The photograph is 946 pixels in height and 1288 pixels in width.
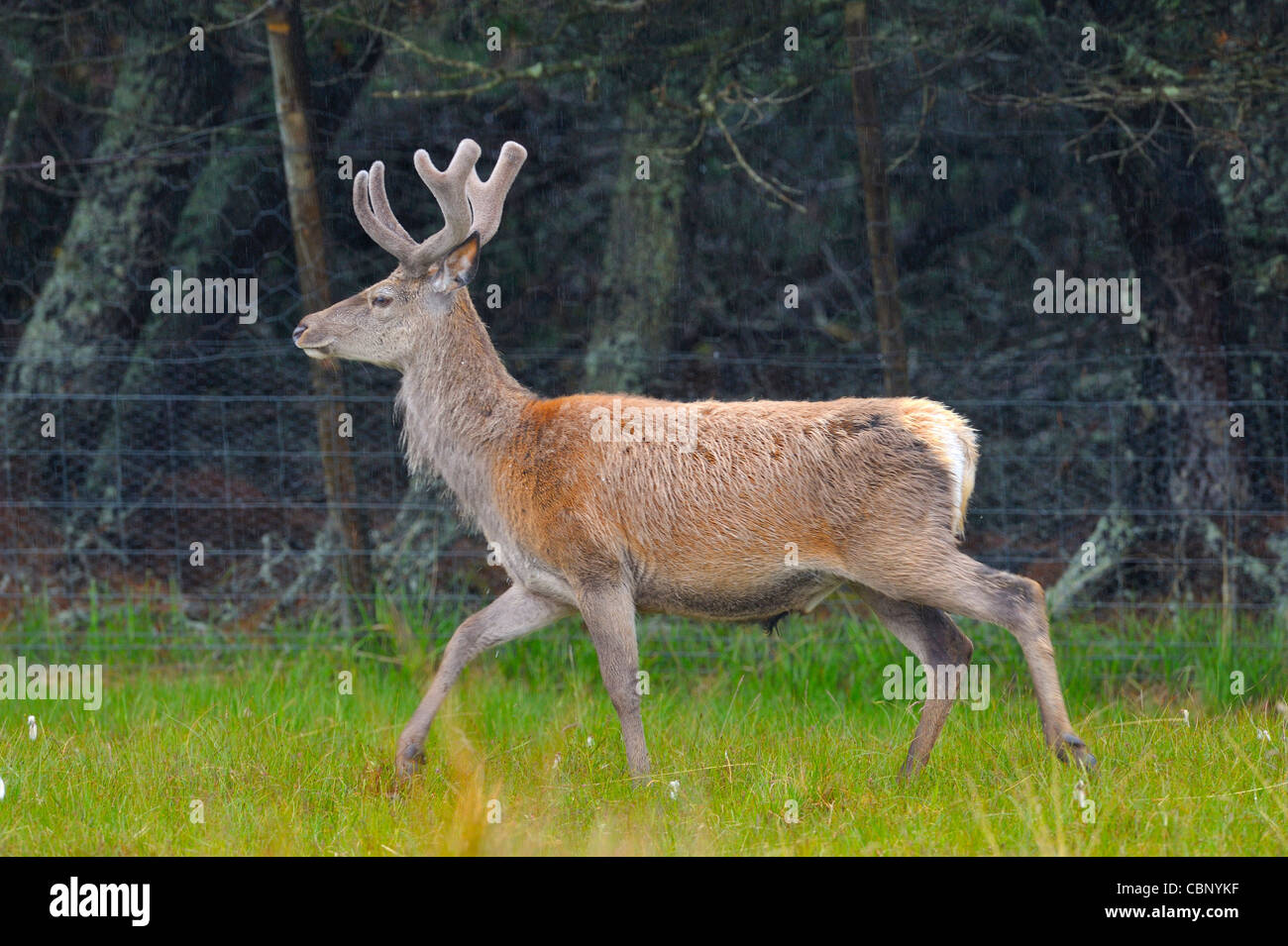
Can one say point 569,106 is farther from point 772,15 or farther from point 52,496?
point 52,496

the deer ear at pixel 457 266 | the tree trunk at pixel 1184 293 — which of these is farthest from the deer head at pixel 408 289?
the tree trunk at pixel 1184 293

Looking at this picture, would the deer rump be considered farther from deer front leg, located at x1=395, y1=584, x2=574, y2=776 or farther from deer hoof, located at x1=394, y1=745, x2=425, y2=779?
deer hoof, located at x1=394, y1=745, x2=425, y2=779

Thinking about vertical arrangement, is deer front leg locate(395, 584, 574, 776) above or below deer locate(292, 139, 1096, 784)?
below

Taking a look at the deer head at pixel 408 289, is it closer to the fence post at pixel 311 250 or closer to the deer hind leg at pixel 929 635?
the fence post at pixel 311 250

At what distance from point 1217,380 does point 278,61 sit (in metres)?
4.80

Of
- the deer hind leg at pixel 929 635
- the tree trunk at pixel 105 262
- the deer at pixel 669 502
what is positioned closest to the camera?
the deer at pixel 669 502

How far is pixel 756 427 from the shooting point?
5117 millimetres

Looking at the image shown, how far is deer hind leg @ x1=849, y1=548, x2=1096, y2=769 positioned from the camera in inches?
190

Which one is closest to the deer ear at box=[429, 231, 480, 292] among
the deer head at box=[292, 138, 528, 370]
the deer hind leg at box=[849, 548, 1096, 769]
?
the deer head at box=[292, 138, 528, 370]

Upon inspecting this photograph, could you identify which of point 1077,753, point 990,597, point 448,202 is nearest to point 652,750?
point 990,597

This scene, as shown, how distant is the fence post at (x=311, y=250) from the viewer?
682 cm

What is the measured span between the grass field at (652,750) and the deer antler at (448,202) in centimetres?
161

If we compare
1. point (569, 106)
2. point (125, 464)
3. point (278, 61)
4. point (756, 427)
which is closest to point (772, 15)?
point (569, 106)

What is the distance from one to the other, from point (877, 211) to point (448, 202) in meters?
2.18
